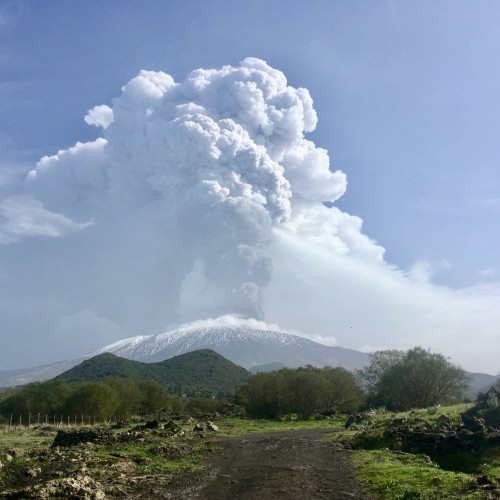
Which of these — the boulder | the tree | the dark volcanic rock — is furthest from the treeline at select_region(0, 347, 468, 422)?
the dark volcanic rock

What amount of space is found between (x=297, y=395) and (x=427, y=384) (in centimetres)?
1856

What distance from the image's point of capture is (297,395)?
7250 cm

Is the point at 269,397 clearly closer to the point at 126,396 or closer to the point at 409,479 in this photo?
the point at 126,396

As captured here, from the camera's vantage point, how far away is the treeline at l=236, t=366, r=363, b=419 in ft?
236

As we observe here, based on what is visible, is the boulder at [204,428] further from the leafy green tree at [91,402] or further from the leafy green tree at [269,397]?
the leafy green tree at [91,402]

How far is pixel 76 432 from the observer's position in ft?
105

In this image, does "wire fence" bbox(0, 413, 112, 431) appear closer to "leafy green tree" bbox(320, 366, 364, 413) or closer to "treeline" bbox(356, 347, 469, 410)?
"leafy green tree" bbox(320, 366, 364, 413)

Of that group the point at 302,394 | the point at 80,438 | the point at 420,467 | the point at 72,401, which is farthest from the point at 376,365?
the point at 420,467

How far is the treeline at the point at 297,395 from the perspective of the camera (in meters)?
72.0

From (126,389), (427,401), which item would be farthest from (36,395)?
(427,401)

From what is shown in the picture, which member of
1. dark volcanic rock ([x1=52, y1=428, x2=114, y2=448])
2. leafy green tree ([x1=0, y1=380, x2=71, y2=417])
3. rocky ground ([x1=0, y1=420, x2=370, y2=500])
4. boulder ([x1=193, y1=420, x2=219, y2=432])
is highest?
rocky ground ([x1=0, y1=420, x2=370, y2=500])

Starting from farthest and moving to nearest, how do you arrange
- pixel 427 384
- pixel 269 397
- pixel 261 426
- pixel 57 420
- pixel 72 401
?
pixel 269 397, pixel 57 420, pixel 72 401, pixel 427 384, pixel 261 426

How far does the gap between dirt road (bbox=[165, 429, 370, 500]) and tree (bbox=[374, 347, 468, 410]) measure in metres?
38.8

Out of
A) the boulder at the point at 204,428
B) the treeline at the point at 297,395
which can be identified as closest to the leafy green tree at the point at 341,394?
the treeline at the point at 297,395
